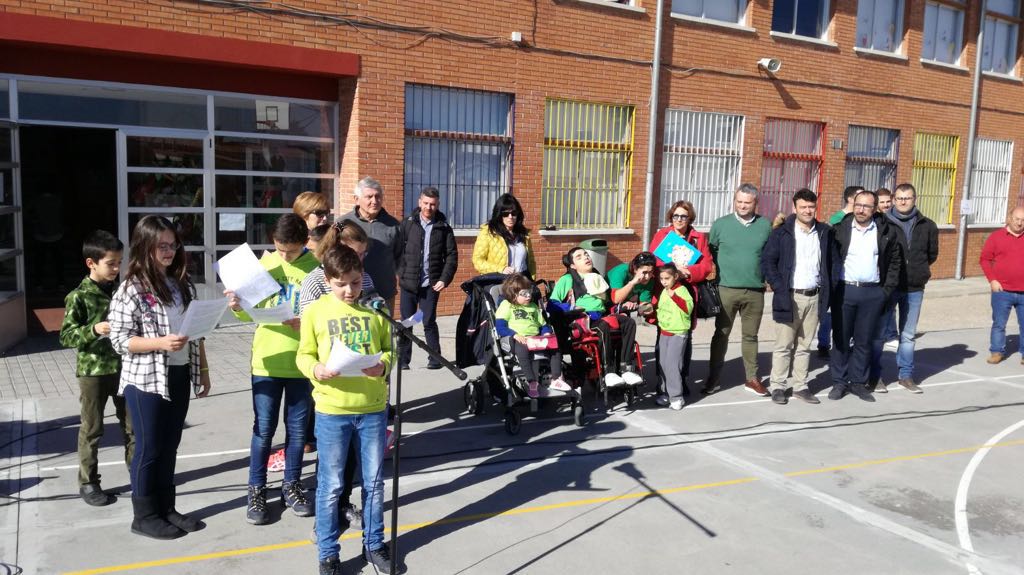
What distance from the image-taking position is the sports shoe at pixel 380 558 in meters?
4.55

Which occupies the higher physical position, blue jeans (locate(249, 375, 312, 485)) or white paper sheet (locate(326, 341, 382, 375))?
white paper sheet (locate(326, 341, 382, 375))

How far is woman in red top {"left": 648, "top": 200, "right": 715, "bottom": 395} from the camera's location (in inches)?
328

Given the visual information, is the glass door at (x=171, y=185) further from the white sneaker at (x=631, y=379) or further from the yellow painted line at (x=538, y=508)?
the yellow painted line at (x=538, y=508)

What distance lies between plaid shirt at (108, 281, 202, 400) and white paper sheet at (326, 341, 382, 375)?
108 centimetres

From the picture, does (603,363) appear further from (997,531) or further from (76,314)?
(76,314)

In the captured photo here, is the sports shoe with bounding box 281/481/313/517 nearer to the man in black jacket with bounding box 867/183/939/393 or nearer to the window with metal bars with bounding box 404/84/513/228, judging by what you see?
the man in black jacket with bounding box 867/183/939/393

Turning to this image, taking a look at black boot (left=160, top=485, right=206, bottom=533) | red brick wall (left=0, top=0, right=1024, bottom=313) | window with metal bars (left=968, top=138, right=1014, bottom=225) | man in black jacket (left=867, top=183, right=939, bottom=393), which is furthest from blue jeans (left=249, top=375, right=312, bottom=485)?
window with metal bars (left=968, top=138, right=1014, bottom=225)

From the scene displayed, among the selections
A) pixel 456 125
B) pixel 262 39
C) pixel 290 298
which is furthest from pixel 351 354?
pixel 456 125

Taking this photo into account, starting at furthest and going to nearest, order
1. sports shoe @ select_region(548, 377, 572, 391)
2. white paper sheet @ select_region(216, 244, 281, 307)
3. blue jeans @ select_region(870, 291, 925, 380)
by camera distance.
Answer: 1. blue jeans @ select_region(870, 291, 925, 380)
2. sports shoe @ select_region(548, 377, 572, 391)
3. white paper sheet @ select_region(216, 244, 281, 307)

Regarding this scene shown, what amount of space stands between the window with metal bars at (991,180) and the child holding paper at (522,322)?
16.4 meters

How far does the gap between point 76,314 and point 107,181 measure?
6.61 meters

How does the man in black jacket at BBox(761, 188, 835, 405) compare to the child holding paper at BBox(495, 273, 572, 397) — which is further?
the man in black jacket at BBox(761, 188, 835, 405)

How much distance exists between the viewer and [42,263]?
10.7 metres

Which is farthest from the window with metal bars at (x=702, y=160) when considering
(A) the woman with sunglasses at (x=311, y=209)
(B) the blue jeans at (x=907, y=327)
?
(A) the woman with sunglasses at (x=311, y=209)
